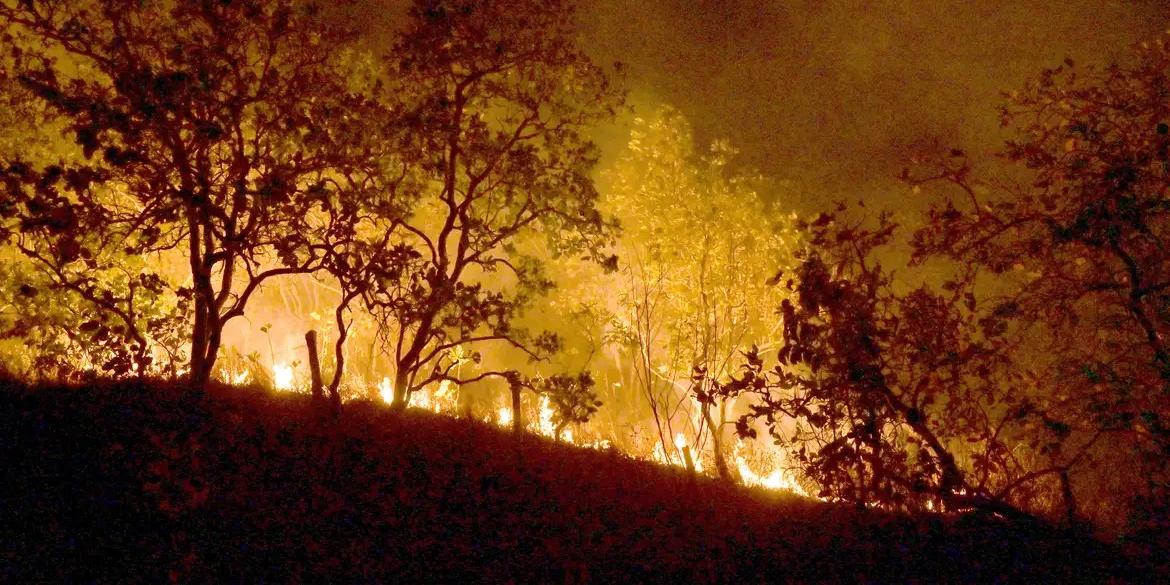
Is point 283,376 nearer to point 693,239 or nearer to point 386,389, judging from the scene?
point 386,389

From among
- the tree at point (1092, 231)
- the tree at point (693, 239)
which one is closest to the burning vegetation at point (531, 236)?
the tree at point (1092, 231)

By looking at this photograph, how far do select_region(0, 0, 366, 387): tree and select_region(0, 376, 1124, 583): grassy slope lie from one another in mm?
1833

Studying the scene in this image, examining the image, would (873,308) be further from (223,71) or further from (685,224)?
(685,224)

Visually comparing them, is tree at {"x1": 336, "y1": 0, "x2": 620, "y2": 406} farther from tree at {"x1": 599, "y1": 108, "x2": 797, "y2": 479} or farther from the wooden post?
tree at {"x1": 599, "y1": 108, "x2": 797, "y2": 479}

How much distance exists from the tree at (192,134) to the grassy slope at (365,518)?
1.83 metres

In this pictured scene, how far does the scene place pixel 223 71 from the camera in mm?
7910

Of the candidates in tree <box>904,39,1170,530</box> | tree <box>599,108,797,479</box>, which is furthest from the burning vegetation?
tree <box>599,108,797,479</box>

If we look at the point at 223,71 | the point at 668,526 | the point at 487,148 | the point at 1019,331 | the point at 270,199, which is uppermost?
the point at 487,148

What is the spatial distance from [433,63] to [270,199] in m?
4.97

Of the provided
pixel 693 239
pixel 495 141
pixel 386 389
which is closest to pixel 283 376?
pixel 386 389

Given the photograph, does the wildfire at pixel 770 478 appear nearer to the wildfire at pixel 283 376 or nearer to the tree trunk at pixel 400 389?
the tree trunk at pixel 400 389

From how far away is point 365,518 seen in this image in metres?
6.43

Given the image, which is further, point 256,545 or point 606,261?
point 606,261

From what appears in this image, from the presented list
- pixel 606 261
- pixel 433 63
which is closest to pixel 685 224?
pixel 606 261
